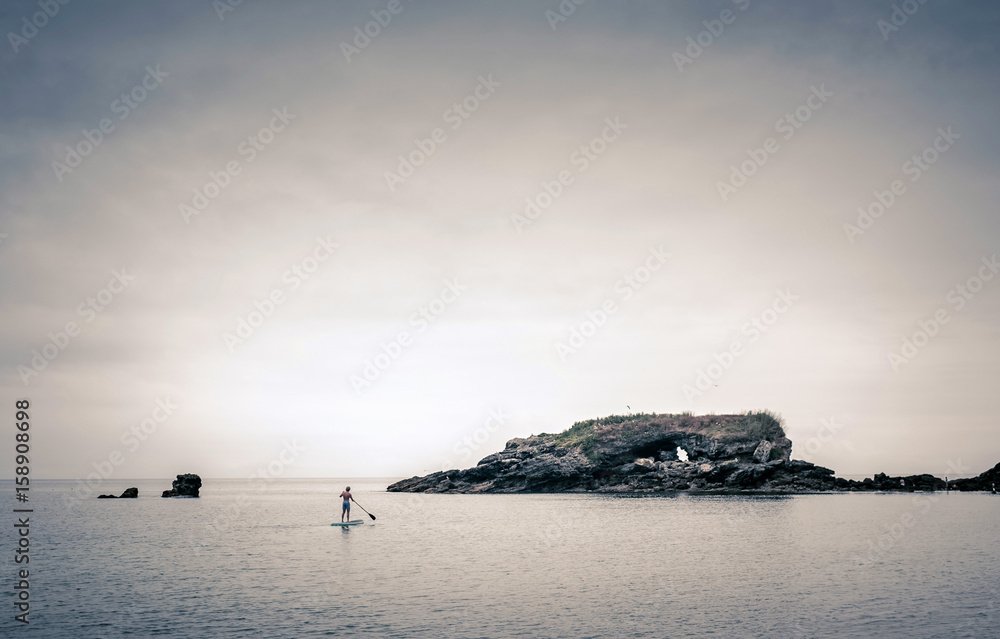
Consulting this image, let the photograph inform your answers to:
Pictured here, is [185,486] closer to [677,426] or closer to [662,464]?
[662,464]

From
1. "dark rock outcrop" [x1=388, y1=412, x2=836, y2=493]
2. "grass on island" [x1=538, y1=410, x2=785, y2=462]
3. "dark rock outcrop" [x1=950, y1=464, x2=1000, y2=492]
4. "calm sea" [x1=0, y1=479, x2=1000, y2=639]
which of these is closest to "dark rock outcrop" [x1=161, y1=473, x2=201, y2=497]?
"dark rock outcrop" [x1=388, y1=412, x2=836, y2=493]

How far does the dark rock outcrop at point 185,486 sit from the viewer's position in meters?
141

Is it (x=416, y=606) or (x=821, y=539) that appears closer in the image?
(x=416, y=606)

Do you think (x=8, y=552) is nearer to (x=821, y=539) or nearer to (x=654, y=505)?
(x=821, y=539)

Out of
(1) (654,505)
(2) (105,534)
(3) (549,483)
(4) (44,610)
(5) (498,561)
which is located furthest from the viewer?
(3) (549,483)

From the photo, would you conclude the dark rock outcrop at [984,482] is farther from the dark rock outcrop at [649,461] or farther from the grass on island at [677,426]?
the grass on island at [677,426]

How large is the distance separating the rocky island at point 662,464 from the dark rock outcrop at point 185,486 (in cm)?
5398

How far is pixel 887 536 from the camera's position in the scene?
50531 mm

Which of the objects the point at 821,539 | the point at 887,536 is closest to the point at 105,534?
the point at 821,539

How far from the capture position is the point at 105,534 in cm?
5906

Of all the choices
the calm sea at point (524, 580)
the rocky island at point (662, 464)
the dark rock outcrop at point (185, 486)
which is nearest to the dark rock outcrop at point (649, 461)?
the rocky island at point (662, 464)

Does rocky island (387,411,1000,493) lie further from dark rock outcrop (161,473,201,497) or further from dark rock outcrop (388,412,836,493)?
dark rock outcrop (161,473,201,497)

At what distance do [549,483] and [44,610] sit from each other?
121 meters

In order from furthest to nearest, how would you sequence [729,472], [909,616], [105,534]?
1. [729,472]
2. [105,534]
3. [909,616]
